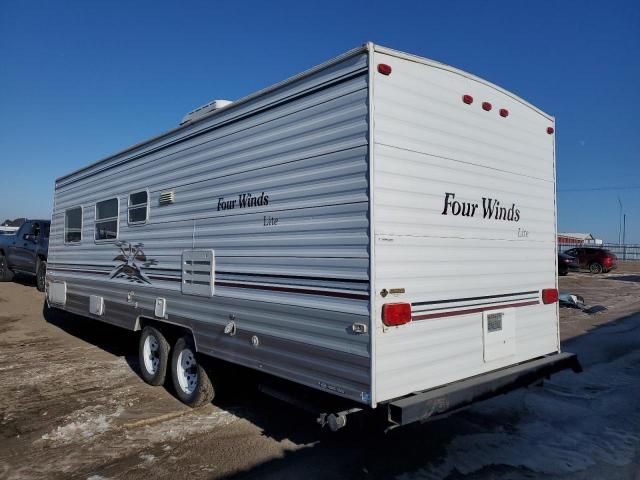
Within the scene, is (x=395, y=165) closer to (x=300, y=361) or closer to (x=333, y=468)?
(x=300, y=361)

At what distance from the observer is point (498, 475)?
3955 millimetres

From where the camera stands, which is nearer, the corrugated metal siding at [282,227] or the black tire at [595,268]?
the corrugated metal siding at [282,227]

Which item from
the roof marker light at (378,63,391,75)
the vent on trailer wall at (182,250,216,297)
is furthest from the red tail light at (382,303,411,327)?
the vent on trailer wall at (182,250,216,297)

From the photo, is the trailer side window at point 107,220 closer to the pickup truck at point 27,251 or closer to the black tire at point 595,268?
the pickup truck at point 27,251

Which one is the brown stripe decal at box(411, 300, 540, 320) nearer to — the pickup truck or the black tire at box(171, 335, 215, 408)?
the black tire at box(171, 335, 215, 408)

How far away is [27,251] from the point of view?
47.5 ft

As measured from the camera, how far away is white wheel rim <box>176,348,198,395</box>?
18.4 ft

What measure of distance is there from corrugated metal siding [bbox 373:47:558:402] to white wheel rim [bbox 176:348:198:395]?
111 inches

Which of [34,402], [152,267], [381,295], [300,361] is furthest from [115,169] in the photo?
[381,295]

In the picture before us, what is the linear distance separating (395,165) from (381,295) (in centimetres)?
93

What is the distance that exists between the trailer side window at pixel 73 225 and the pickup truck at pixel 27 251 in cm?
507

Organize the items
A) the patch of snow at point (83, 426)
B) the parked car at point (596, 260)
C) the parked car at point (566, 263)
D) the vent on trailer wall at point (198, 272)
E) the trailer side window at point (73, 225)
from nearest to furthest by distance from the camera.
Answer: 1. the patch of snow at point (83, 426)
2. the vent on trailer wall at point (198, 272)
3. the trailer side window at point (73, 225)
4. the parked car at point (566, 263)
5. the parked car at point (596, 260)

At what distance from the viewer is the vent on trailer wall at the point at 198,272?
499 centimetres

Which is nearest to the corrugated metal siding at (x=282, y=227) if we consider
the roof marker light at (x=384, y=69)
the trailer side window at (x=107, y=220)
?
the roof marker light at (x=384, y=69)
